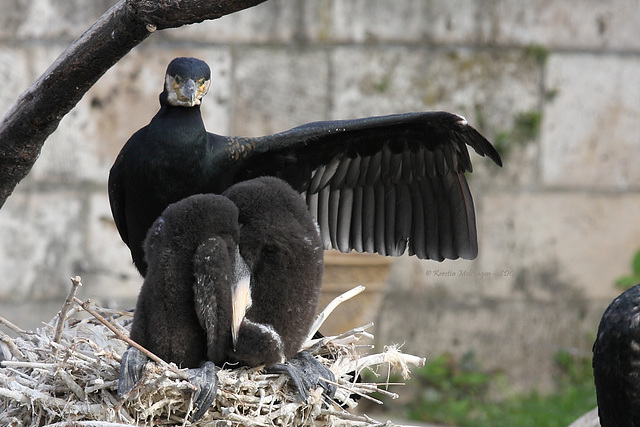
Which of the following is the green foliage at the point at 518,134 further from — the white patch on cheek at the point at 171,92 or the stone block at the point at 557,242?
the white patch on cheek at the point at 171,92

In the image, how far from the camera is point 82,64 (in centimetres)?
212

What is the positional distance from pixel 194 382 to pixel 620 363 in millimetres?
1098

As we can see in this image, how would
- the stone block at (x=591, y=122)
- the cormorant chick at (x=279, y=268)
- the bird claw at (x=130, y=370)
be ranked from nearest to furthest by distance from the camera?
1. the bird claw at (x=130, y=370)
2. the cormorant chick at (x=279, y=268)
3. the stone block at (x=591, y=122)

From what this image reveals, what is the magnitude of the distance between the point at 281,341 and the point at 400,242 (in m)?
0.94

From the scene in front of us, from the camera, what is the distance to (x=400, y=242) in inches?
120

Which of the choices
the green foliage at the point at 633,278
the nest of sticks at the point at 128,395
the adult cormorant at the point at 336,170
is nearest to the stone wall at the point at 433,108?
the green foliage at the point at 633,278

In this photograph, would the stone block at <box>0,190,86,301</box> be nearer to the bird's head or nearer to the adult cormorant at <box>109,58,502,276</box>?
the adult cormorant at <box>109,58,502,276</box>

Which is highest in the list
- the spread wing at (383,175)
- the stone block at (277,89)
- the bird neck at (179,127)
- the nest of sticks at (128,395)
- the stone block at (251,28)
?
the stone block at (251,28)

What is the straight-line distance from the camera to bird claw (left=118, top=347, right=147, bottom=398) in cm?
197

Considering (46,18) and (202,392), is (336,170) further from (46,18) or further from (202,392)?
(46,18)

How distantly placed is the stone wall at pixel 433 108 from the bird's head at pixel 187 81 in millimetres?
2104

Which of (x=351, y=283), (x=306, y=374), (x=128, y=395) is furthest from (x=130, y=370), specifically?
(x=351, y=283)

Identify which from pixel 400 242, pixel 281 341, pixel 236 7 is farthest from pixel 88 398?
pixel 400 242

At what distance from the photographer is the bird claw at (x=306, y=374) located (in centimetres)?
213
